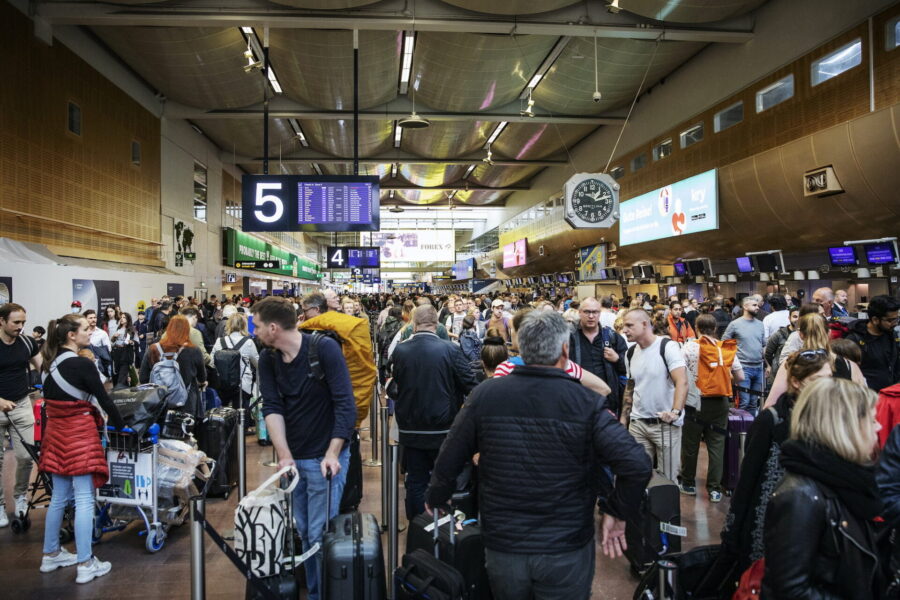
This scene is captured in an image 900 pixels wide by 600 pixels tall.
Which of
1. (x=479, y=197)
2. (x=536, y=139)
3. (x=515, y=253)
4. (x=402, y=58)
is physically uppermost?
(x=479, y=197)

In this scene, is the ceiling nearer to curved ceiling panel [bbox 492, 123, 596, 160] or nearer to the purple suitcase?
curved ceiling panel [bbox 492, 123, 596, 160]

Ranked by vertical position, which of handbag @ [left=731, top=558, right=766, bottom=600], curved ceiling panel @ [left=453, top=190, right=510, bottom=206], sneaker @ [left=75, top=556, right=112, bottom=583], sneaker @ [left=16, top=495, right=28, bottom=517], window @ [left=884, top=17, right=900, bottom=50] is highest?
curved ceiling panel @ [left=453, top=190, right=510, bottom=206]

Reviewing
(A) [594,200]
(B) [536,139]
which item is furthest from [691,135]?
(B) [536,139]

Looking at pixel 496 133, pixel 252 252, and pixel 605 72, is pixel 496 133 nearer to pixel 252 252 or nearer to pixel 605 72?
pixel 605 72

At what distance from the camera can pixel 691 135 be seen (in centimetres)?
1653

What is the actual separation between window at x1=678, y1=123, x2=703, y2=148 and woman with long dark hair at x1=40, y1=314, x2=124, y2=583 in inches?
→ 640

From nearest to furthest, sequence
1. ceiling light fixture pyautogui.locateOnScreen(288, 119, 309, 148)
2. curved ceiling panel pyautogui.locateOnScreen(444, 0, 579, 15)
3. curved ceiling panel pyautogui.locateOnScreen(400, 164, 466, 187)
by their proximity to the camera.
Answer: curved ceiling panel pyautogui.locateOnScreen(444, 0, 579, 15)
ceiling light fixture pyautogui.locateOnScreen(288, 119, 309, 148)
curved ceiling panel pyautogui.locateOnScreen(400, 164, 466, 187)

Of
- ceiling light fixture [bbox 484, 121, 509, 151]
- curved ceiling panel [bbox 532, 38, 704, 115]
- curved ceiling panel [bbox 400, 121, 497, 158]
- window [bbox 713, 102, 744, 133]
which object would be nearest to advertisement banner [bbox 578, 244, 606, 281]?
curved ceiling panel [bbox 532, 38, 704, 115]

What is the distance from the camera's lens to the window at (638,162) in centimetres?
1961

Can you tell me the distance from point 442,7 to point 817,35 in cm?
777

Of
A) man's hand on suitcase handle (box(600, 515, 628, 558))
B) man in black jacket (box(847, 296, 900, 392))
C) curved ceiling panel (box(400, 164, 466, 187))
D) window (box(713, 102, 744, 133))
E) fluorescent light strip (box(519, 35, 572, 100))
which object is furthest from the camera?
curved ceiling panel (box(400, 164, 466, 187))

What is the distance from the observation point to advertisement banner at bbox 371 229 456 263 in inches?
1748

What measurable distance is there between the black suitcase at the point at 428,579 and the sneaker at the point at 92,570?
2.59 m

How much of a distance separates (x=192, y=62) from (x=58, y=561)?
1444 centimetres
